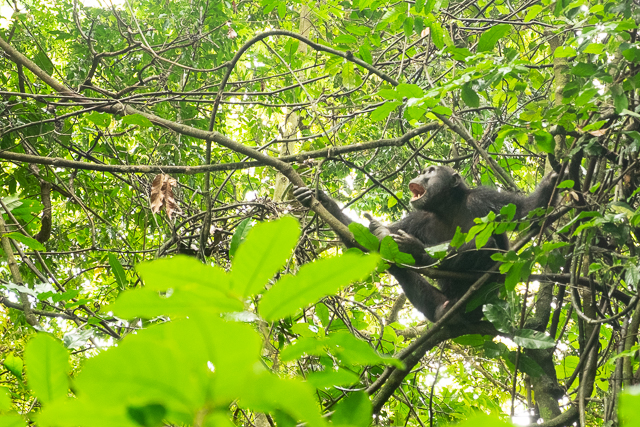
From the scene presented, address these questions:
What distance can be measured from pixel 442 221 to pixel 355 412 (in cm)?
373

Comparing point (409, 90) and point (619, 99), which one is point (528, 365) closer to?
point (619, 99)

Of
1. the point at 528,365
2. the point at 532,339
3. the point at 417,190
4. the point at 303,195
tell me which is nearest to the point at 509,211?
the point at 532,339

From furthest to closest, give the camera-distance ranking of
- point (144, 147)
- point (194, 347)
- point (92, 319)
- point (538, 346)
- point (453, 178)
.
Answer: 1. point (144, 147)
2. point (453, 178)
3. point (538, 346)
4. point (92, 319)
5. point (194, 347)

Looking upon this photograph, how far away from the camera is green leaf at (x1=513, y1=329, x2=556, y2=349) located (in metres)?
2.05

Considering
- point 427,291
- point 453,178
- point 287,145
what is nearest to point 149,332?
point 427,291

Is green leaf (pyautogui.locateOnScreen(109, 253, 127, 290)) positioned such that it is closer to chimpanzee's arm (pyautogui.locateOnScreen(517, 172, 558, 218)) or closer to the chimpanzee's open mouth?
chimpanzee's arm (pyautogui.locateOnScreen(517, 172, 558, 218))

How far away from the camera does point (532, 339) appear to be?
2.12 m

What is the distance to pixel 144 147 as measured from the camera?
15.2 ft

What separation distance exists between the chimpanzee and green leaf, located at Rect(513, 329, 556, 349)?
665 mm

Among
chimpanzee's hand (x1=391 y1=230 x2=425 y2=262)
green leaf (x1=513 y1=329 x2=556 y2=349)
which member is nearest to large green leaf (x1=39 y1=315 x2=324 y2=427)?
green leaf (x1=513 y1=329 x2=556 y2=349)

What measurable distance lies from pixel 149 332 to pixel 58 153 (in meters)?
4.40

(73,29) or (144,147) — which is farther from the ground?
(73,29)

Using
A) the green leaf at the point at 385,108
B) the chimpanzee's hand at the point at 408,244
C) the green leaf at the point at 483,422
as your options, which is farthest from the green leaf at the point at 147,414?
the chimpanzee's hand at the point at 408,244

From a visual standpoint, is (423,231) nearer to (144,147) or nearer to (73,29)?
(144,147)
